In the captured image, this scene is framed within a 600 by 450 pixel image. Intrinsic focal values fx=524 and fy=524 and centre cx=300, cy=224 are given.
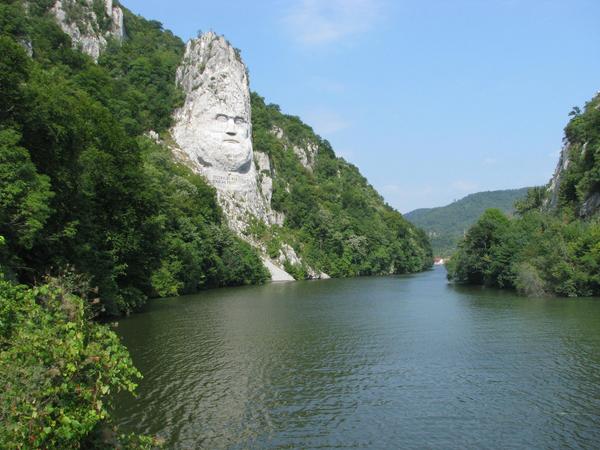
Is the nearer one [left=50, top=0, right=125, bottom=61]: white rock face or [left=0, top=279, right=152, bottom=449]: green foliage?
[left=0, top=279, right=152, bottom=449]: green foliage

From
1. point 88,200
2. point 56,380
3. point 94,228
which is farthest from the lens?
point 94,228

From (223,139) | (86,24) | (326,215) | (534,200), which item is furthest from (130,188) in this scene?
(534,200)

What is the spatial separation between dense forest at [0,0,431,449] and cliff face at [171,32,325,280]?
12.3 feet

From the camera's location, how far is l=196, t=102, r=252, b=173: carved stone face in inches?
3410

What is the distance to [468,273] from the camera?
67750mm

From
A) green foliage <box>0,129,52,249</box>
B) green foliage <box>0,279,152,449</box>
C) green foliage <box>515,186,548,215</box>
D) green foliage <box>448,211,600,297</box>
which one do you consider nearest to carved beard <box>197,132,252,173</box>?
green foliage <box>448,211,600,297</box>

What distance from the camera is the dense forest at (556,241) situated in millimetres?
46281

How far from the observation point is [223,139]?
87562 millimetres

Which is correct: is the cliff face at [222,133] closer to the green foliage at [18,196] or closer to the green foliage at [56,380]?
the green foliage at [18,196]

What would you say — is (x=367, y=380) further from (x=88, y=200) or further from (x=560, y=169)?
(x=560, y=169)

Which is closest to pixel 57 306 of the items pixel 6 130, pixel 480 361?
pixel 6 130

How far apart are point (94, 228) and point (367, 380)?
772 inches

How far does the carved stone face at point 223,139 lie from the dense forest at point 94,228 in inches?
267

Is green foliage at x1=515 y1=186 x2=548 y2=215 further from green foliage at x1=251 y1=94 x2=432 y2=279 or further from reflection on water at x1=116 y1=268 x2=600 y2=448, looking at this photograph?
reflection on water at x1=116 y1=268 x2=600 y2=448
